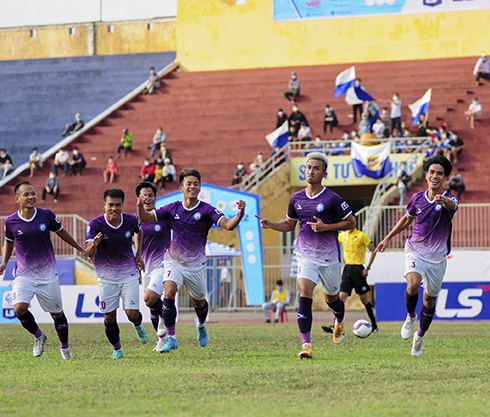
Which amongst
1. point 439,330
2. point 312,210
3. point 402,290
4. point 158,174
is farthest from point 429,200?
point 158,174

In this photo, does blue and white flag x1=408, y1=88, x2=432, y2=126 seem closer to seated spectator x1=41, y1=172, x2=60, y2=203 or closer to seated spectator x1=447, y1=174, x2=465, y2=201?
seated spectator x1=447, y1=174, x2=465, y2=201

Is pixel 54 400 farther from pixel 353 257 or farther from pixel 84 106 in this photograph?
pixel 84 106

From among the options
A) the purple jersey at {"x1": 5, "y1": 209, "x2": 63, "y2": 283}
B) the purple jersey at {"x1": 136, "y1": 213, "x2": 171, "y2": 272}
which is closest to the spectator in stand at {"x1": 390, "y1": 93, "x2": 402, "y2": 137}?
the purple jersey at {"x1": 136, "y1": 213, "x2": 171, "y2": 272}

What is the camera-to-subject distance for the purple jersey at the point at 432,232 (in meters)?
11.2

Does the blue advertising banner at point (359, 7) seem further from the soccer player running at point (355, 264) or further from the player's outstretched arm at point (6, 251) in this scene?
the player's outstretched arm at point (6, 251)

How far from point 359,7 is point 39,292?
3479cm

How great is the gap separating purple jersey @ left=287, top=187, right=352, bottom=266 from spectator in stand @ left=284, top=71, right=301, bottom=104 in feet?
93.4

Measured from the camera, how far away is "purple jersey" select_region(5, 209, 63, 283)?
458 inches

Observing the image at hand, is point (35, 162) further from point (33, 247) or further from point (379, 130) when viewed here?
point (33, 247)

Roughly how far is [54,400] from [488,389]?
3.79 metres

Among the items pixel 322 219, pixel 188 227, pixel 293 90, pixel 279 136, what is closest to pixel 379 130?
pixel 279 136

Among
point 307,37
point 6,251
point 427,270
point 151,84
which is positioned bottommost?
point 427,270

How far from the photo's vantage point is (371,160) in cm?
3197

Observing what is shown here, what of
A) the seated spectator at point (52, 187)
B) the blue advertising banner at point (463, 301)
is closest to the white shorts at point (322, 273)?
the blue advertising banner at point (463, 301)
